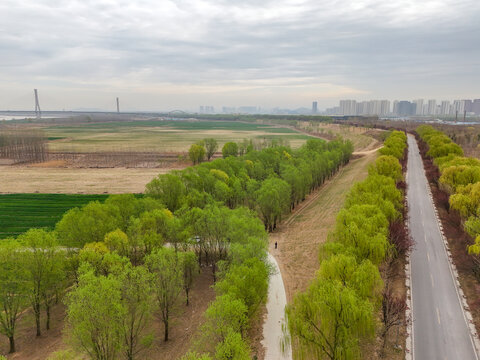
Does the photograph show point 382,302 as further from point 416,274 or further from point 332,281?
point 416,274

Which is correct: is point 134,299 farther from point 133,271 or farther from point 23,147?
point 23,147

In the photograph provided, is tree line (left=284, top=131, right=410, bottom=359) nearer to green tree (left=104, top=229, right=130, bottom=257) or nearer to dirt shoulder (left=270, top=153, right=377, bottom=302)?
dirt shoulder (left=270, top=153, right=377, bottom=302)

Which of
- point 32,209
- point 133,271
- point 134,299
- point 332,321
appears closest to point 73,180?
point 32,209

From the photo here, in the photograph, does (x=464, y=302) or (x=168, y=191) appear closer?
(x=464, y=302)

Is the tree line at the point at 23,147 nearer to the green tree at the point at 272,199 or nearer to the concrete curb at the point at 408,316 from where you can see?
the green tree at the point at 272,199

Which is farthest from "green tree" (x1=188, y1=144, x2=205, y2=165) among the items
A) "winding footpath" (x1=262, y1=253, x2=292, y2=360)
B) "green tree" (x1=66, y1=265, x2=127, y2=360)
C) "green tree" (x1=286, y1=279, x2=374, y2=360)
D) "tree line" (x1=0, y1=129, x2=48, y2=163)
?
"green tree" (x1=286, y1=279, x2=374, y2=360)

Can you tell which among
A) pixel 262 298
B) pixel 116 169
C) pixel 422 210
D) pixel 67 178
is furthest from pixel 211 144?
pixel 262 298
